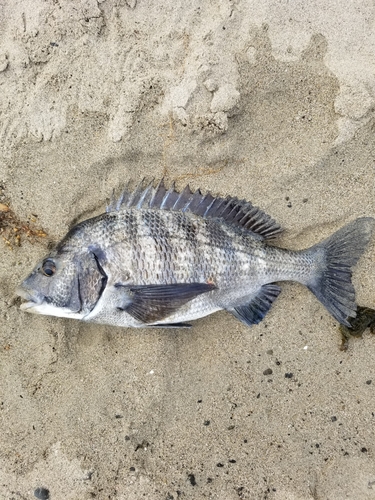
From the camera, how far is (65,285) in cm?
282

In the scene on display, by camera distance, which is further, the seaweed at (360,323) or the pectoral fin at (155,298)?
the seaweed at (360,323)

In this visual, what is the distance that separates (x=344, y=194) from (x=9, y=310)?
2629 millimetres

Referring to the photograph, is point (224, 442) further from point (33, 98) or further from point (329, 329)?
point (33, 98)

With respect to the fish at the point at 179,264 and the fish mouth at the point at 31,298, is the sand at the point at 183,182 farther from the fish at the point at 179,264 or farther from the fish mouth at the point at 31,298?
the fish mouth at the point at 31,298

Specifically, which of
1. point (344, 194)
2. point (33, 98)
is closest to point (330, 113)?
point (344, 194)

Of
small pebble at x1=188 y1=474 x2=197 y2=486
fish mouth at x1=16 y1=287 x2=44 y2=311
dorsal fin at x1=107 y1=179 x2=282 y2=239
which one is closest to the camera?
fish mouth at x1=16 y1=287 x2=44 y2=311

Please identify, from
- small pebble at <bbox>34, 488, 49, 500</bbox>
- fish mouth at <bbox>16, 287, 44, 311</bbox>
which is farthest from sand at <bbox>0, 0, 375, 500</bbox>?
fish mouth at <bbox>16, 287, 44, 311</bbox>

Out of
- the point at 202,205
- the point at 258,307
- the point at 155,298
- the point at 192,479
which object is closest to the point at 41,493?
the point at 192,479

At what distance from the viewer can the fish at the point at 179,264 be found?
2.85 m

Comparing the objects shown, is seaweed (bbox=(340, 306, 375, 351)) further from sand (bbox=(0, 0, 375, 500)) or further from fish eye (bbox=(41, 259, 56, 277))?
fish eye (bbox=(41, 259, 56, 277))

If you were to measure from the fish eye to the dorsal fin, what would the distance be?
0.54 m

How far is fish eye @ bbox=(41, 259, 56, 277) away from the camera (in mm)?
2828

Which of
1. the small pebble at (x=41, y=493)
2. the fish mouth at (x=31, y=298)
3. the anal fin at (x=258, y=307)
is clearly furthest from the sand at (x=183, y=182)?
the fish mouth at (x=31, y=298)

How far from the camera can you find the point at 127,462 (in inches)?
124
